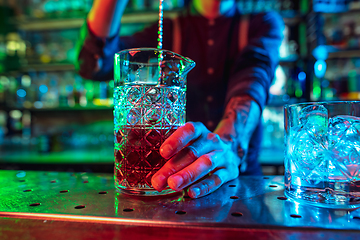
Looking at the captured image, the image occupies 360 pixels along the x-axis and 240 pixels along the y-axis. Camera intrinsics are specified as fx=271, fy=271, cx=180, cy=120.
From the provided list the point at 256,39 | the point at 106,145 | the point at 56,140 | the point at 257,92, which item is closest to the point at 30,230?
the point at 257,92

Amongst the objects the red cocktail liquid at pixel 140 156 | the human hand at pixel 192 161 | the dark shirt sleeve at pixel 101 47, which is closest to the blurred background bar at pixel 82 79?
the dark shirt sleeve at pixel 101 47

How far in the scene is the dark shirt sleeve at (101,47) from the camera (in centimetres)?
111

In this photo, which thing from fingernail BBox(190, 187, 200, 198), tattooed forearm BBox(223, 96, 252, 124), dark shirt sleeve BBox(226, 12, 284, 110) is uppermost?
dark shirt sleeve BBox(226, 12, 284, 110)

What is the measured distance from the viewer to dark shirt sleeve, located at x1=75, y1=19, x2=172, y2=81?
111cm

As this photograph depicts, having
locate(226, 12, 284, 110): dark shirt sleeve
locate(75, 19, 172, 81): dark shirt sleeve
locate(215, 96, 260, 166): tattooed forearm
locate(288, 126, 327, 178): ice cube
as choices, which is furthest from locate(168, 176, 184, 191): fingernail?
locate(75, 19, 172, 81): dark shirt sleeve

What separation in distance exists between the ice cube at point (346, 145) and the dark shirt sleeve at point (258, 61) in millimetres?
513

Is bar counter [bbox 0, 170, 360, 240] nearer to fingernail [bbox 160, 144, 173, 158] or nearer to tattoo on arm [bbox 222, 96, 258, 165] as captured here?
fingernail [bbox 160, 144, 173, 158]

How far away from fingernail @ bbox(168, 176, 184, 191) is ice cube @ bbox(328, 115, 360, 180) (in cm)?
27

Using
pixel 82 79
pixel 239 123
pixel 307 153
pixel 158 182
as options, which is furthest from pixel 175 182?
pixel 82 79

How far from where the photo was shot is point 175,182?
480 mm

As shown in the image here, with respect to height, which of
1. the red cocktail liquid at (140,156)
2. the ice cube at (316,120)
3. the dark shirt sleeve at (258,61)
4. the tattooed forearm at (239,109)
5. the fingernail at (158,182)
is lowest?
the fingernail at (158,182)

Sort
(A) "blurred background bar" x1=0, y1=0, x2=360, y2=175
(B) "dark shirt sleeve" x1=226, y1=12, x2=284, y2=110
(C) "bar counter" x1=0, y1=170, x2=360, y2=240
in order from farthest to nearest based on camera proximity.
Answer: (A) "blurred background bar" x1=0, y1=0, x2=360, y2=175, (B) "dark shirt sleeve" x1=226, y1=12, x2=284, y2=110, (C) "bar counter" x1=0, y1=170, x2=360, y2=240

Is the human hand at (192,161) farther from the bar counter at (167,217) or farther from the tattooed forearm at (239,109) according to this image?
the tattooed forearm at (239,109)

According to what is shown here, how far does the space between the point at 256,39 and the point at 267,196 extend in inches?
37.2
